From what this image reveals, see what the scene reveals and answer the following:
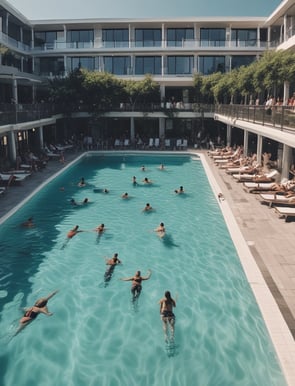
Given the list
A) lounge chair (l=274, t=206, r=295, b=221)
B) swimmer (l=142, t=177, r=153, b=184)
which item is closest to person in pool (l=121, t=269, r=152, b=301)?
lounge chair (l=274, t=206, r=295, b=221)

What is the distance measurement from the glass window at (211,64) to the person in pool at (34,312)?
35.5 metres

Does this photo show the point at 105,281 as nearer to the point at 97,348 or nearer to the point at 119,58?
the point at 97,348

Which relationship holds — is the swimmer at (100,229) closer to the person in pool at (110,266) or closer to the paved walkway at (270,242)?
the person in pool at (110,266)

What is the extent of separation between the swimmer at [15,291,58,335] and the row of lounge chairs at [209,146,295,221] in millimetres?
9096

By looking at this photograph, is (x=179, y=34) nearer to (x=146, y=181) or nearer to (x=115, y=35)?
(x=115, y=35)

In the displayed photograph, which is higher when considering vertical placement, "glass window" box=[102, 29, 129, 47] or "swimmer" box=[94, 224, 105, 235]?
"glass window" box=[102, 29, 129, 47]

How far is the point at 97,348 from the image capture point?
27.7 ft

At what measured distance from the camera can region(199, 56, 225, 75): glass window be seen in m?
40.7

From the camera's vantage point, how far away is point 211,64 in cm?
4084

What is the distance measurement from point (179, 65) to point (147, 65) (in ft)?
11.0

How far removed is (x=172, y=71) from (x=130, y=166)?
1666 centimetres

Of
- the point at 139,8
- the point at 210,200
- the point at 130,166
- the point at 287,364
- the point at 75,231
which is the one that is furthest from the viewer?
the point at 139,8

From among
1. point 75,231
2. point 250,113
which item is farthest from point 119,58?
point 75,231

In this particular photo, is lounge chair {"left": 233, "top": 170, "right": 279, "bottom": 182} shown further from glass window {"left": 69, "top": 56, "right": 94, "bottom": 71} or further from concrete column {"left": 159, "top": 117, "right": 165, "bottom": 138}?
glass window {"left": 69, "top": 56, "right": 94, "bottom": 71}
